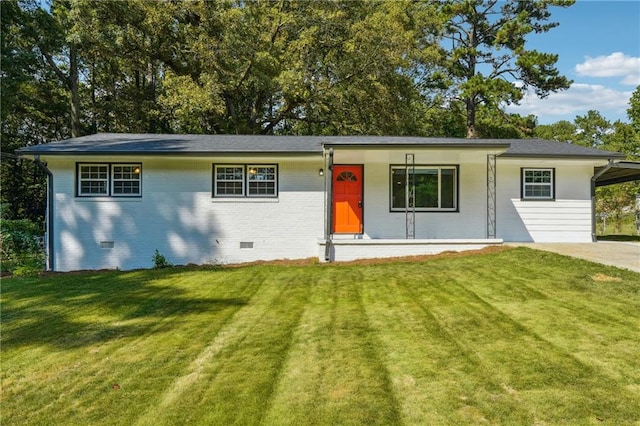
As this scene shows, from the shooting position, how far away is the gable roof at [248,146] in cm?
971

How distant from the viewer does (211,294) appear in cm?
673

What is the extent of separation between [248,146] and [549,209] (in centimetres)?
894

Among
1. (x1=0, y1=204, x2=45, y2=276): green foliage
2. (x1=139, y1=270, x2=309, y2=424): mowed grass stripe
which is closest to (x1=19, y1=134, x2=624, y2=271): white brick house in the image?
(x1=0, y1=204, x2=45, y2=276): green foliage

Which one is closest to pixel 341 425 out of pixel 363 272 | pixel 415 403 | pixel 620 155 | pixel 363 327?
pixel 415 403

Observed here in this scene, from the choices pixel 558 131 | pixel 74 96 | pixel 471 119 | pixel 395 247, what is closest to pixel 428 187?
pixel 395 247

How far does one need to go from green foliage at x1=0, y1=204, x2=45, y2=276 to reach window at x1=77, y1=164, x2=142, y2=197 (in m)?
2.13

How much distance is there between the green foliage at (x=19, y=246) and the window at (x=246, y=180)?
5.16 meters

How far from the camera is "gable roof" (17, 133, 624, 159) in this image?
9.71 meters

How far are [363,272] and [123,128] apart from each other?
60.2ft

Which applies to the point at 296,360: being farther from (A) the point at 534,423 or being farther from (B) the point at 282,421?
(A) the point at 534,423

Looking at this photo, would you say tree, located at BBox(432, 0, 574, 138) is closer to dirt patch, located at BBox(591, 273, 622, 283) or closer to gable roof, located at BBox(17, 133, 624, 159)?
gable roof, located at BBox(17, 133, 624, 159)

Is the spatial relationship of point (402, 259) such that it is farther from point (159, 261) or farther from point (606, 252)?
point (159, 261)

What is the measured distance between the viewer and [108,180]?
10.6m

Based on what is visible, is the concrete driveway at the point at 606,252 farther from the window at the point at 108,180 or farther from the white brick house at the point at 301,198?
the window at the point at 108,180
